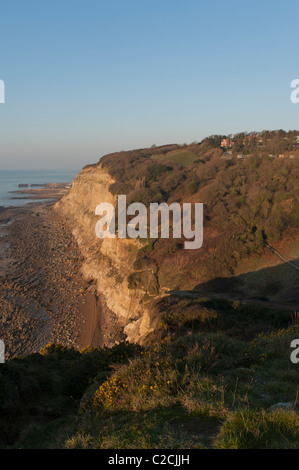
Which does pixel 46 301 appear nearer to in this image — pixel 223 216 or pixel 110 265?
pixel 110 265

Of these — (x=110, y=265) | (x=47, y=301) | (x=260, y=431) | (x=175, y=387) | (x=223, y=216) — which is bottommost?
(x=47, y=301)

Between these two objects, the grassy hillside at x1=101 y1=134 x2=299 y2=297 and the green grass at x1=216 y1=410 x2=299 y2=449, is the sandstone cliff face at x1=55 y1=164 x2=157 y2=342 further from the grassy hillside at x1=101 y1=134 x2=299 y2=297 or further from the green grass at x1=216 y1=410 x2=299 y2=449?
the green grass at x1=216 y1=410 x2=299 y2=449

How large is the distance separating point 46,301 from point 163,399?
22.6 meters

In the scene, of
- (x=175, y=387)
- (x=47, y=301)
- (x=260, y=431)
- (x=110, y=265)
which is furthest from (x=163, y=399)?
(x=110, y=265)

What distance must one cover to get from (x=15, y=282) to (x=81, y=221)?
24.3 metres

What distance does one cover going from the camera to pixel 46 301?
25.2 meters

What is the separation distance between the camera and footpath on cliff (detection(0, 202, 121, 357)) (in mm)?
20359

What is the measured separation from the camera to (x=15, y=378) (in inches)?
298

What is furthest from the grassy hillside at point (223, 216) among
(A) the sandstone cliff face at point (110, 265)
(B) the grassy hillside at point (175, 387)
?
(B) the grassy hillside at point (175, 387)

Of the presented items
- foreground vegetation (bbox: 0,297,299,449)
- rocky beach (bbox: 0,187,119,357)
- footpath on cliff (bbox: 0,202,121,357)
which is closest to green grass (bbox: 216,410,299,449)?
foreground vegetation (bbox: 0,297,299,449)

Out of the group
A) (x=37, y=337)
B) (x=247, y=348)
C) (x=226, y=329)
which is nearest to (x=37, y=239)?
(x=37, y=337)

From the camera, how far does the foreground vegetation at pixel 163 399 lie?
140 inches

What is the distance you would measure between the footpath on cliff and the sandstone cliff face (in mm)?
972

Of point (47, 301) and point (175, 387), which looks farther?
point (47, 301)
